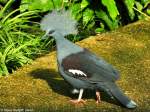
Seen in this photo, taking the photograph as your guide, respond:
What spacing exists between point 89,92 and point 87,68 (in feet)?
2.58

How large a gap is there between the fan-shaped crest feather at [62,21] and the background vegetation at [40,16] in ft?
0.35

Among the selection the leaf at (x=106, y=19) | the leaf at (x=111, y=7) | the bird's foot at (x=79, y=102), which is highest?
the leaf at (x=111, y=7)

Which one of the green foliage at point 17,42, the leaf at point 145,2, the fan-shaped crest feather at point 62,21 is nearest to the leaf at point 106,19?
the fan-shaped crest feather at point 62,21

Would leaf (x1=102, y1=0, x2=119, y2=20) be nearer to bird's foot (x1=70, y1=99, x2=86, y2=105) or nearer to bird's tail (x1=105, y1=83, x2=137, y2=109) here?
bird's foot (x1=70, y1=99, x2=86, y2=105)

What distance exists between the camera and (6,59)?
8477 mm

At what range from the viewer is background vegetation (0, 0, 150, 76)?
8852 mm

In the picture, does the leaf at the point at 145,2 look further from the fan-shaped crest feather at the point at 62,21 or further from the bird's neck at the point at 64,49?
the bird's neck at the point at 64,49

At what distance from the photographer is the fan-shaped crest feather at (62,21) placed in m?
10.3

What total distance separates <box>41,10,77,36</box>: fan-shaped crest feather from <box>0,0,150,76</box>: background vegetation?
0.11 metres

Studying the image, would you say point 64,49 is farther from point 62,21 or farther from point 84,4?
point 62,21

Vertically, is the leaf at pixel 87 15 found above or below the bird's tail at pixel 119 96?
above

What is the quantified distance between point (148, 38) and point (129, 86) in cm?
196

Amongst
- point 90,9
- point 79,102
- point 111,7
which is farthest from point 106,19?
point 79,102

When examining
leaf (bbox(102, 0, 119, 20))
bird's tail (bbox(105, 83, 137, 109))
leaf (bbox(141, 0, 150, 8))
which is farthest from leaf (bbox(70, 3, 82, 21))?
A: bird's tail (bbox(105, 83, 137, 109))
